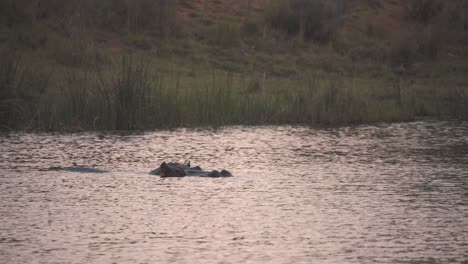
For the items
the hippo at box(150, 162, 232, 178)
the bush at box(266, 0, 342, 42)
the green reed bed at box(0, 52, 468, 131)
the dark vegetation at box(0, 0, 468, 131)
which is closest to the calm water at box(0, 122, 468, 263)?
the hippo at box(150, 162, 232, 178)

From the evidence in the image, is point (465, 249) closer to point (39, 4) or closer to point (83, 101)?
point (83, 101)

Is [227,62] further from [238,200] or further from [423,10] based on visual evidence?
[238,200]

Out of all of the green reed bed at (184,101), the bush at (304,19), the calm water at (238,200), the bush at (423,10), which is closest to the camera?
the calm water at (238,200)

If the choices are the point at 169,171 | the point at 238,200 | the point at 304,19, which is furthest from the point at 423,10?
the point at 238,200

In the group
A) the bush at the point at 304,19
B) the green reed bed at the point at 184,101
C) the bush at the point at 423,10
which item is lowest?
the green reed bed at the point at 184,101

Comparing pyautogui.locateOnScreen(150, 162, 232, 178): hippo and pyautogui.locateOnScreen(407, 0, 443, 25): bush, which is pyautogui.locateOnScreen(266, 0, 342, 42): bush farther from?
pyautogui.locateOnScreen(150, 162, 232, 178): hippo

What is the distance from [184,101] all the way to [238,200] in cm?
660

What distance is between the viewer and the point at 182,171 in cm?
1083

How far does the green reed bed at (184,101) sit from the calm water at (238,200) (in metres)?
0.66

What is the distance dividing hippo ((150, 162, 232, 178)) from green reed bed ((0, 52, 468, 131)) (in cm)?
391

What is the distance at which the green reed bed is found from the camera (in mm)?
14602

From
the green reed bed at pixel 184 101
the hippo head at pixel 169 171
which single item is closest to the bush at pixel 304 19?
the green reed bed at pixel 184 101

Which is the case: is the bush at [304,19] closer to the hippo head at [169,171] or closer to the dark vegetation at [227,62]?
the dark vegetation at [227,62]

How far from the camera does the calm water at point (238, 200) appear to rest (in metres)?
7.62
